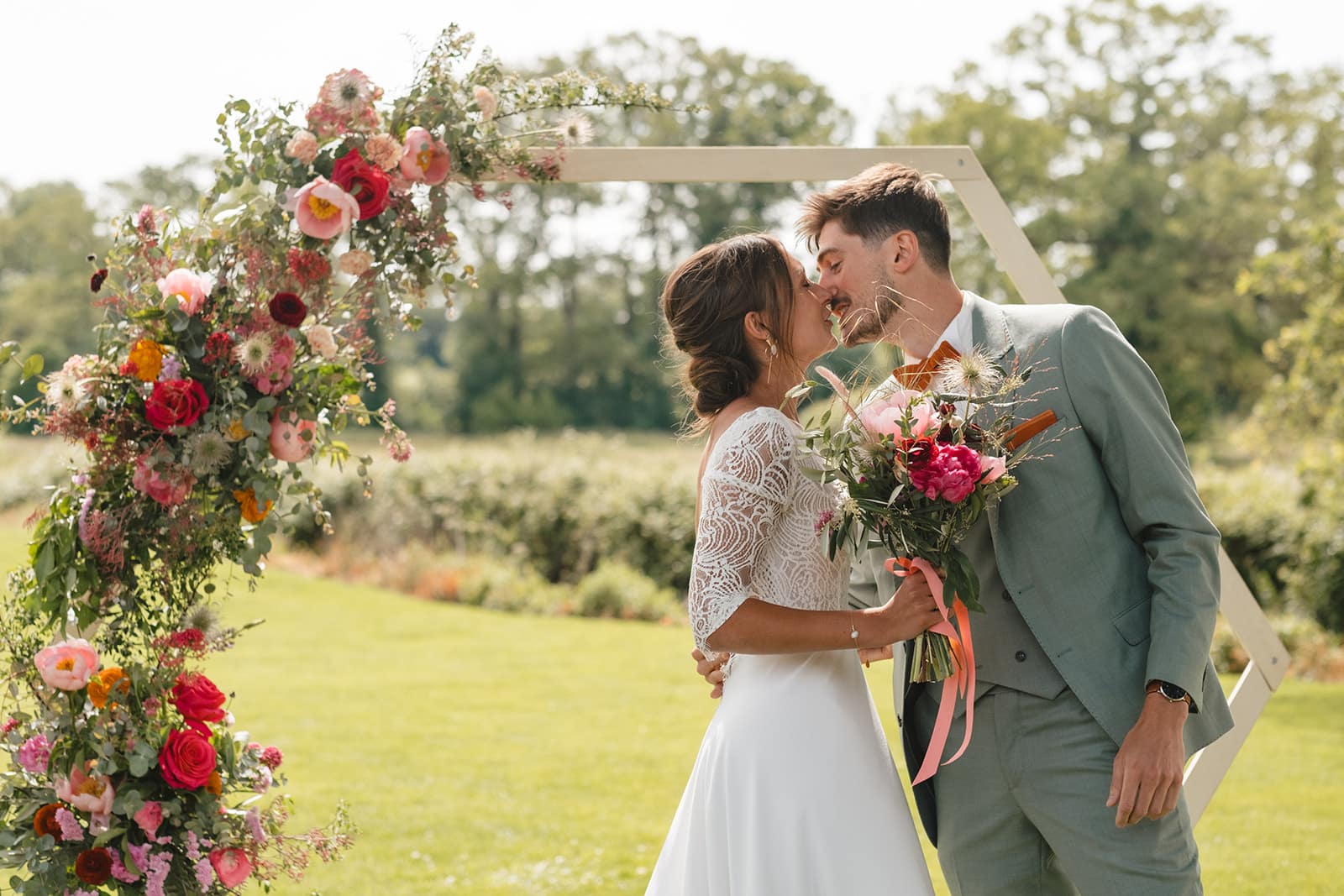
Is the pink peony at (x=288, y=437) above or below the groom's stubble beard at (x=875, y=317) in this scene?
below

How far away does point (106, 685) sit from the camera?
10.7ft

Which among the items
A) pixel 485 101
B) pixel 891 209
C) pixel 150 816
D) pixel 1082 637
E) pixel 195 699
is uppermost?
pixel 485 101

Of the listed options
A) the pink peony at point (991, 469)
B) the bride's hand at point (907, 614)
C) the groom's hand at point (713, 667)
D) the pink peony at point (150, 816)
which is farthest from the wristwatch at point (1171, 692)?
the pink peony at point (150, 816)

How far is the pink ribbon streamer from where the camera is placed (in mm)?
2807

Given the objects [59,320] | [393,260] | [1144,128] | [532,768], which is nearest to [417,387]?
[59,320]

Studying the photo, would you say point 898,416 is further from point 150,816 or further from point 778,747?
point 150,816

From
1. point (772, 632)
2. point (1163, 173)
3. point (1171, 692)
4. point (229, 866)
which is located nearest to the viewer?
point (1171, 692)

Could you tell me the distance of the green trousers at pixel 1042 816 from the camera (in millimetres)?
2875

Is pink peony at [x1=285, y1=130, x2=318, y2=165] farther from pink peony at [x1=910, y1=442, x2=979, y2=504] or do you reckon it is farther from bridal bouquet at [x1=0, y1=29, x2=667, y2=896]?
pink peony at [x1=910, y1=442, x2=979, y2=504]

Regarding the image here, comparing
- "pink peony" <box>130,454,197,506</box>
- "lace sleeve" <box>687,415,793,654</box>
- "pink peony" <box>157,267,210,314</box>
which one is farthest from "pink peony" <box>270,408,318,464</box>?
"lace sleeve" <box>687,415,793,654</box>

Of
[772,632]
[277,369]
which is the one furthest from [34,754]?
[772,632]

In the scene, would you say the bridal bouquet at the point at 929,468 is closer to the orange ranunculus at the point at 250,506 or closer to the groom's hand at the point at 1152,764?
the groom's hand at the point at 1152,764

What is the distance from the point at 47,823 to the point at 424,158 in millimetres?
2031

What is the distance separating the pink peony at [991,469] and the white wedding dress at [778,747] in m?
0.49
